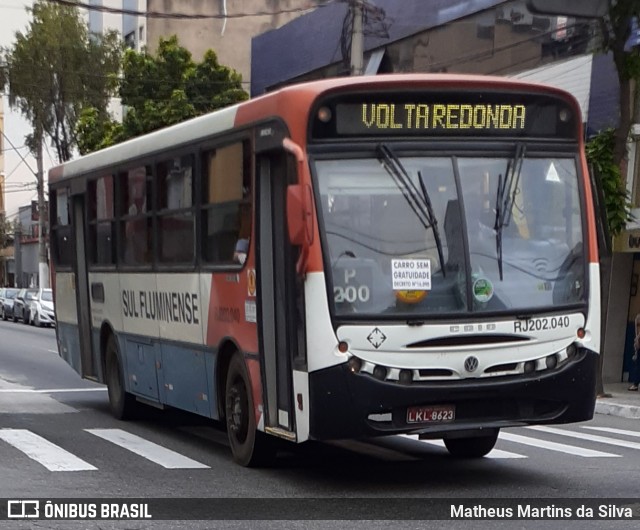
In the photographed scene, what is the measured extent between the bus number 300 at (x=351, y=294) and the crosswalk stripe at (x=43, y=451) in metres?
2.99

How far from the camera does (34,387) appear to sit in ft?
66.8

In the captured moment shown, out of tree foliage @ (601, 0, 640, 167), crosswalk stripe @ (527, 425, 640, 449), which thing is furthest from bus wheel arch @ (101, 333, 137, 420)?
tree foliage @ (601, 0, 640, 167)

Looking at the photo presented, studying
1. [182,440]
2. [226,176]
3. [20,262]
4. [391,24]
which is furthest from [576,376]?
[20,262]

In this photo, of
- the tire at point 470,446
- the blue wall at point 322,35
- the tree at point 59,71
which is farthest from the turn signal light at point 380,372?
the tree at point 59,71

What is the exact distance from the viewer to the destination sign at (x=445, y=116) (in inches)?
377

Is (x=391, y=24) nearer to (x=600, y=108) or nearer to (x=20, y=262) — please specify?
(x=600, y=108)

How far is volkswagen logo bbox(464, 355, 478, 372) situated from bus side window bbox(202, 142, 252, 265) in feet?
7.26

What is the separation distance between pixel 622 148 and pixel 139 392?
9.90 metres

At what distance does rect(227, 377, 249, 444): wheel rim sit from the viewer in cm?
1089

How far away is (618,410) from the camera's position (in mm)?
19391

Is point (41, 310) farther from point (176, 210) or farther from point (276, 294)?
point (276, 294)

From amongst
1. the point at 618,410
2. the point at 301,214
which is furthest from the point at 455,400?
the point at 618,410

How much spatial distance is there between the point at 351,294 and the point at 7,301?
1899 inches

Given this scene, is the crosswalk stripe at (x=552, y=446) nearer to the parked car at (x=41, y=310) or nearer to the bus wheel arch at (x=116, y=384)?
the bus wheel arch at (x=116, y=384)
